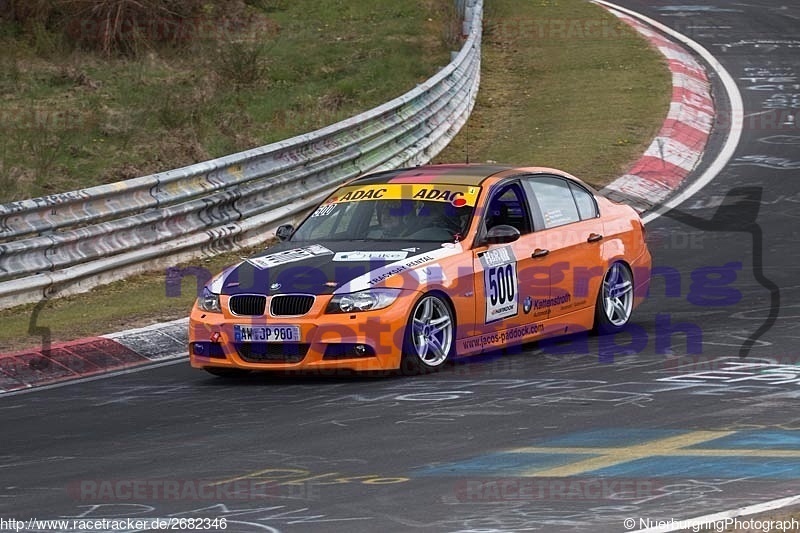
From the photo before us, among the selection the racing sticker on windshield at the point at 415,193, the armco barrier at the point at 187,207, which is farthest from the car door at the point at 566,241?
the armco barrier at the point at 187,207

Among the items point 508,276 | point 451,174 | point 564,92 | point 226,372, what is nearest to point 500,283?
point 508,276

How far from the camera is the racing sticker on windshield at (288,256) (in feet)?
34.2

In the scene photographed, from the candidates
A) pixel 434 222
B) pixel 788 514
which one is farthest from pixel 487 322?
pixel 788 514

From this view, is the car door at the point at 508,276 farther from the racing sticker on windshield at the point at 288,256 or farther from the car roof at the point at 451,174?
the racing sticker on windshield at the point at 288,256

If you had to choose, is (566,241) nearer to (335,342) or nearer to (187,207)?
(335,342)

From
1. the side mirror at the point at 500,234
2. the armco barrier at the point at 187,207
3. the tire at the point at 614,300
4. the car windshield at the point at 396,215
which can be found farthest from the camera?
the armco barrier at the point at 187,207

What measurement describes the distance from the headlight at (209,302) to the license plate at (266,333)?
290 millimetres

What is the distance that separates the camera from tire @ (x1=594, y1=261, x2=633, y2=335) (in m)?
11.6

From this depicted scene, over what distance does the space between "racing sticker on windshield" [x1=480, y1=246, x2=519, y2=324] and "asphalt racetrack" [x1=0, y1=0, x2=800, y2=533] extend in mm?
378

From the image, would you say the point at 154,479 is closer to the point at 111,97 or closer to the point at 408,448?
the point at 408,448

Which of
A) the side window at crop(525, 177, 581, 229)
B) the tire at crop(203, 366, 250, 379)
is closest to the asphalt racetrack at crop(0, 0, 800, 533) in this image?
the tire at crop(203, 366, 250, 379)

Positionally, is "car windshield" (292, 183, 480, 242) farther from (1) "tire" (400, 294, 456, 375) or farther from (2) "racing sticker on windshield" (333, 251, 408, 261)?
(1) "tire" (400, 294, 456, 375)

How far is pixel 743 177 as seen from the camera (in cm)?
1867

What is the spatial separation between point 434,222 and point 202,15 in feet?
50.2
